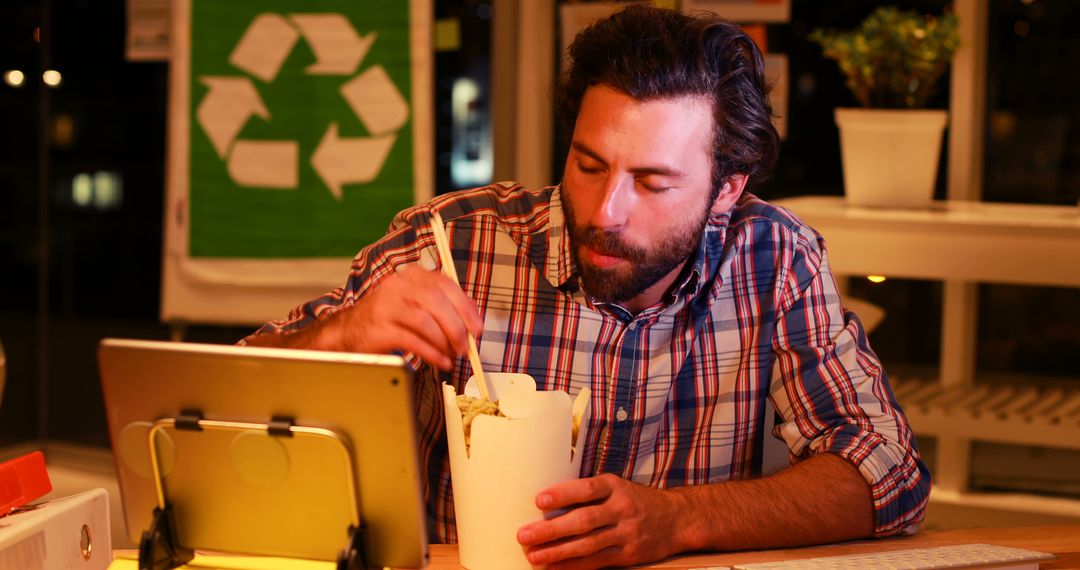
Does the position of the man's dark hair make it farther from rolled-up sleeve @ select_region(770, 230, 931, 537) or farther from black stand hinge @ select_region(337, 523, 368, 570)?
black stand hinge @ select_region(337, 523, 368, 570)

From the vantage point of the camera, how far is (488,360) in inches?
65.5

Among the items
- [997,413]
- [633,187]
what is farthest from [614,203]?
[997,413]

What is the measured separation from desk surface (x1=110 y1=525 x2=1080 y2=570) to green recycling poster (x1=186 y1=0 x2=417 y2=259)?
221 cm

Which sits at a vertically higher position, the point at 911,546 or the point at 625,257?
the point at 625,257

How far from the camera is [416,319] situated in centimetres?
125

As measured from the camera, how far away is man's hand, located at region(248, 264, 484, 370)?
1.23 meters

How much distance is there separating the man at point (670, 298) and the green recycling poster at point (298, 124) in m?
1.70

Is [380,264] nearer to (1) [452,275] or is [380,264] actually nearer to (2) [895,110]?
(1) [452,275]

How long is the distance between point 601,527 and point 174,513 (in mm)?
429

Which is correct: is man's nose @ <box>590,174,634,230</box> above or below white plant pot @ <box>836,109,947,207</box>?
below

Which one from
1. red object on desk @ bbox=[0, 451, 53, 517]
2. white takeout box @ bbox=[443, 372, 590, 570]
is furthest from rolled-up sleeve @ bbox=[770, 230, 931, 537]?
red object on desk @ bbox=[0, 451, 53, 517]

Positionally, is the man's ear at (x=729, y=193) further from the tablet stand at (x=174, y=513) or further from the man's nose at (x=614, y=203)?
the tablet stand at (x=174, y=513)

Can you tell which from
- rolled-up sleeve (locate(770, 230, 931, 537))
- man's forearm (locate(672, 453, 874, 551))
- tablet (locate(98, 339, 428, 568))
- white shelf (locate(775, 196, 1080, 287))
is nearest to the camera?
tablet (locate(98, 339, 428, 568))

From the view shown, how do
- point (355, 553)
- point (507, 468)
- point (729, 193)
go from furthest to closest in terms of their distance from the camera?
point (729, 193), point (507, 468), point (355, 553)
